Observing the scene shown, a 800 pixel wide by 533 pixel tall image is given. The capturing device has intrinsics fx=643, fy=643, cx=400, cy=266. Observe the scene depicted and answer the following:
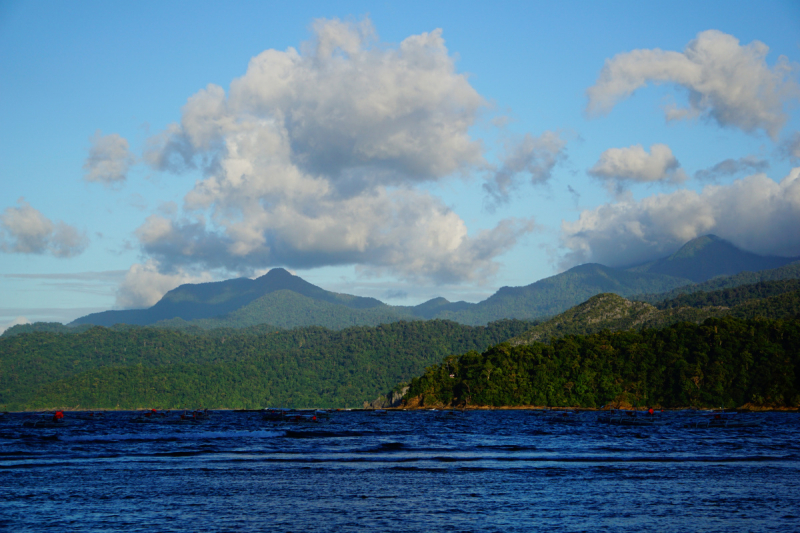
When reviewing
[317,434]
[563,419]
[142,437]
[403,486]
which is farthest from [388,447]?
[563,419]

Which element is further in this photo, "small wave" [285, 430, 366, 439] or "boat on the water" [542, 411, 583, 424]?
"boat on the water" [542, 411, 583, 424]

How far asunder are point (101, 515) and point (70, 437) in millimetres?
64135

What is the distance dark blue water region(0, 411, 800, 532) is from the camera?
35.1 metres

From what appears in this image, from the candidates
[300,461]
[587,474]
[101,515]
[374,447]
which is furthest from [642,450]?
[101,515]

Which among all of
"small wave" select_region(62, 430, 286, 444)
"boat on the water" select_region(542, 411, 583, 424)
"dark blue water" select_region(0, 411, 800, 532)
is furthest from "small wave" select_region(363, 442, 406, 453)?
"boat on the water" select_region(542, 411, 583, 424)

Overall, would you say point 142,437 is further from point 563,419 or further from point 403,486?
point 563,419

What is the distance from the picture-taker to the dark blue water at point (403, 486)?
115 feet

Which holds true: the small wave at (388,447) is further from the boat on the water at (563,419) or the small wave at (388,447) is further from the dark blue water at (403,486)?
the boat on the water at (563,419)

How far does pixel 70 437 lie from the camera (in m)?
92.3

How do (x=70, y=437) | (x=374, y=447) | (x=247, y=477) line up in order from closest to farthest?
(x=247, y=477)
(x=374, y=447)
(x=70, y=437)

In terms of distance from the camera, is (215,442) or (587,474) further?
(215,442)

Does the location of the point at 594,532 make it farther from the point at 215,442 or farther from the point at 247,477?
the point at 215,442

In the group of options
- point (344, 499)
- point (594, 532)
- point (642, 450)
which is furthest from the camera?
point (642, 450)

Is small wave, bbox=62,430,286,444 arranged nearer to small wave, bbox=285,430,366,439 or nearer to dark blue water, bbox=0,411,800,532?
small wave, bbox=285,430,366,439
